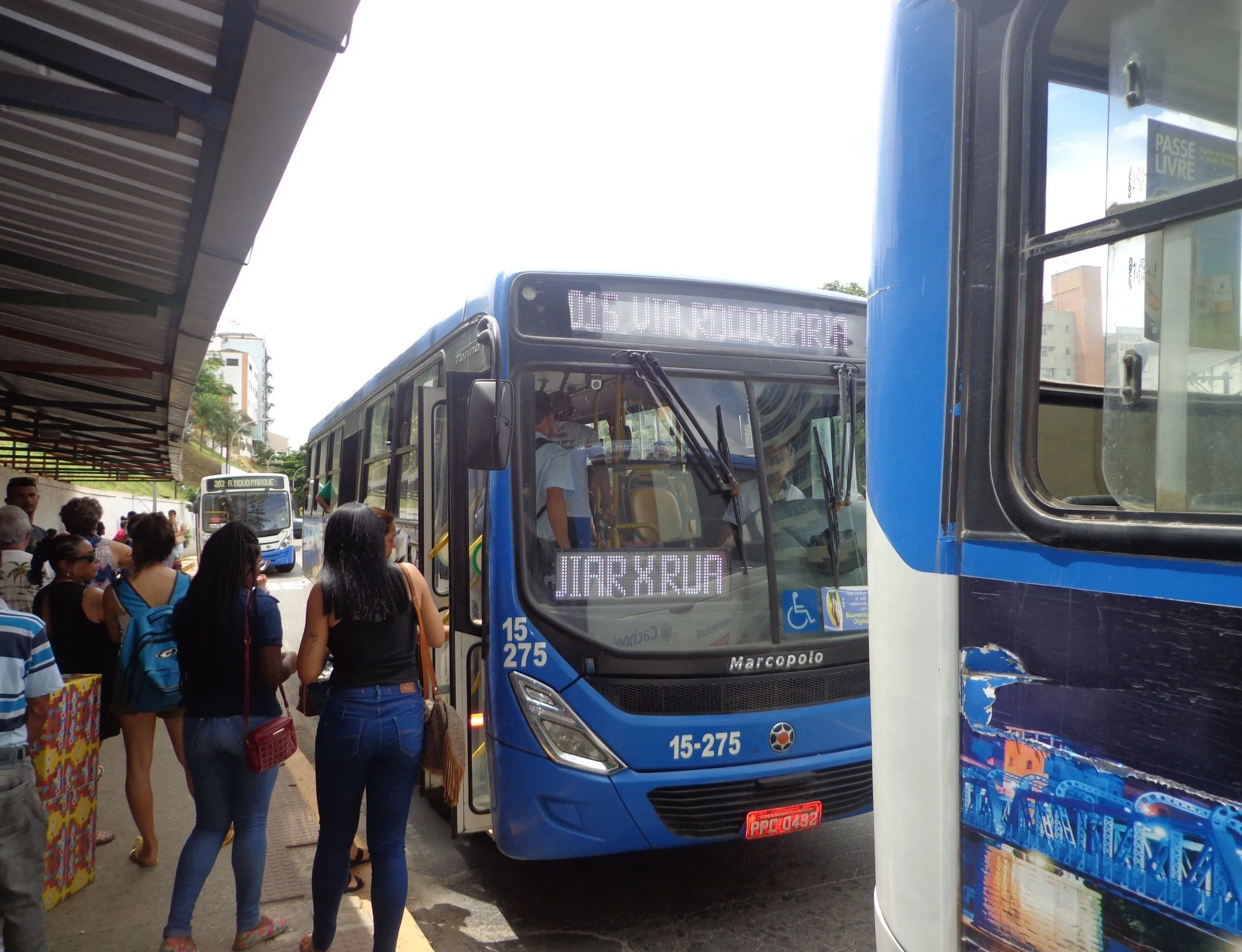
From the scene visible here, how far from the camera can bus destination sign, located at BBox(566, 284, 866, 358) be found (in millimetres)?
4219

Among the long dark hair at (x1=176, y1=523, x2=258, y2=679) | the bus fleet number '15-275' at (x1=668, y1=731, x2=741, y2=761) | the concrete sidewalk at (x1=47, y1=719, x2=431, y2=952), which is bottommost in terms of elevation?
the concrete sidewalk at (x1=47, y1=719, x2=431, y2=952)

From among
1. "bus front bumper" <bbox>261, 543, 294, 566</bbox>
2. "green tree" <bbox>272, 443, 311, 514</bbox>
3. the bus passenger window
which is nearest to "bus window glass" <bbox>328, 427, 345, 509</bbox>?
the bus passenger window

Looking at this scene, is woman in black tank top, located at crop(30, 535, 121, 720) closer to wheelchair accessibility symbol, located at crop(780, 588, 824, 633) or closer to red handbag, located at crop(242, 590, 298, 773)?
red handbag, located at crop(242, 590, 298, 773)

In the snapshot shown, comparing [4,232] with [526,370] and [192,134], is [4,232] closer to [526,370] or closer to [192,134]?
[192,134]

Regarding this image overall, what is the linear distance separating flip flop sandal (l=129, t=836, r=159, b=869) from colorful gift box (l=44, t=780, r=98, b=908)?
0.71ft

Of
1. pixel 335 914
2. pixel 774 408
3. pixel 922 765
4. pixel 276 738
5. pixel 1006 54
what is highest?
pixel 1006 54

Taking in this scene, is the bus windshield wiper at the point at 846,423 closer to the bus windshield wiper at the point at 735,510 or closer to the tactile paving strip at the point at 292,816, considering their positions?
the bus windshield wiper at the point at 735,510

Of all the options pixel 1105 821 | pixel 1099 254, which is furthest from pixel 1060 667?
pixel 1099 254

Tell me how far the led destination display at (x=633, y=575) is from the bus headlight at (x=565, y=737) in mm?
447

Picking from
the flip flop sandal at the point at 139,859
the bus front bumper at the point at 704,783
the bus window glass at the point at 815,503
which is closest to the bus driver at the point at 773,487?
the bus window glass at the point at 815,503

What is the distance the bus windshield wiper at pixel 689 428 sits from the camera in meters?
4.17

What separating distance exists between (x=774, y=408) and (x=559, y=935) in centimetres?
251

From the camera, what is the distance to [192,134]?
Answer: 14.9ft

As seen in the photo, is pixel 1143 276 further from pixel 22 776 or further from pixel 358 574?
pixel 22 776
